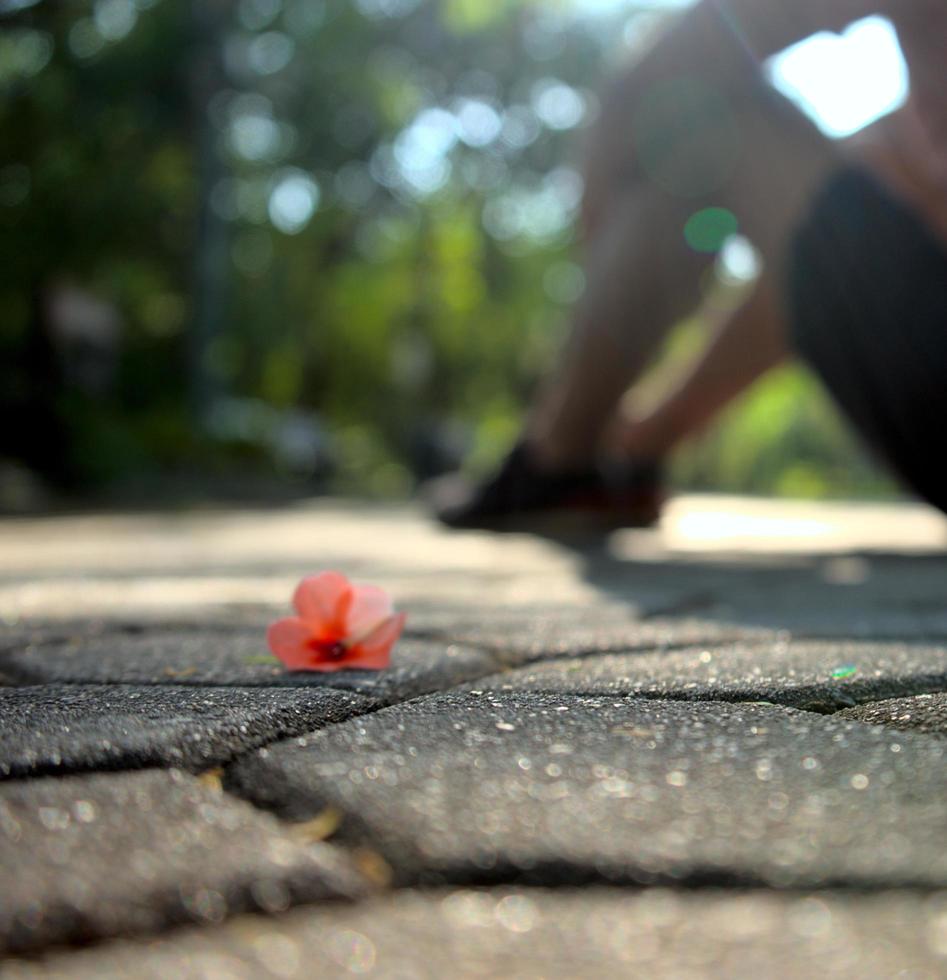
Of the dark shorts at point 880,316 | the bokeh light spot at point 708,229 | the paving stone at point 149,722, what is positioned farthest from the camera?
the bokeh light spot at point 708,229

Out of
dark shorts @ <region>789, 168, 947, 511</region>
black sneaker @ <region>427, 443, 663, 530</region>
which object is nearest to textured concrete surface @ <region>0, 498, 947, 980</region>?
dark shorts @ <region>789, 168, 947, 511</region>

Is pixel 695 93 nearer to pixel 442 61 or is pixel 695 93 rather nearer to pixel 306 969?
pixel 306 969

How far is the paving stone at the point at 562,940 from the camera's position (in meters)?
0.46

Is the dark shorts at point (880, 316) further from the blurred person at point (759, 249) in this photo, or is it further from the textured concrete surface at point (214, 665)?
the textured concrete surface at point (214, 665)

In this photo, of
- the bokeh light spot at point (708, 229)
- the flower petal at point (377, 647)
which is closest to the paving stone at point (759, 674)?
the flower petal at point (377, 647)

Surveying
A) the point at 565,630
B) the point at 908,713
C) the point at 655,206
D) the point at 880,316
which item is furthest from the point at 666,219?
the point at 908,713

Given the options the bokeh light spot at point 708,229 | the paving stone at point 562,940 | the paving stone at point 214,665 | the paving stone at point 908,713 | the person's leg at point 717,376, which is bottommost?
the paving stone at point 214,665

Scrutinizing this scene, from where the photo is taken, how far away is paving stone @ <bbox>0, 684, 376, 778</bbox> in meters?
0.76

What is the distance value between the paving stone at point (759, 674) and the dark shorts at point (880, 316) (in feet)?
2.46

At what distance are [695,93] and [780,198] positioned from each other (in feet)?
1.34

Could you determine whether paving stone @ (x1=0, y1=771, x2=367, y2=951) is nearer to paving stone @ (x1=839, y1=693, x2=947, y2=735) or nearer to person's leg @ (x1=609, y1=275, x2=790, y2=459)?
paving stone @ (x1=839, y1=693, x2=947, y2=735)

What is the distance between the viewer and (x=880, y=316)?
1.95m

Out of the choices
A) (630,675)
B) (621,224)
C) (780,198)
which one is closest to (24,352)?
(621,224)

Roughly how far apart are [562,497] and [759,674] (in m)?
2.46
